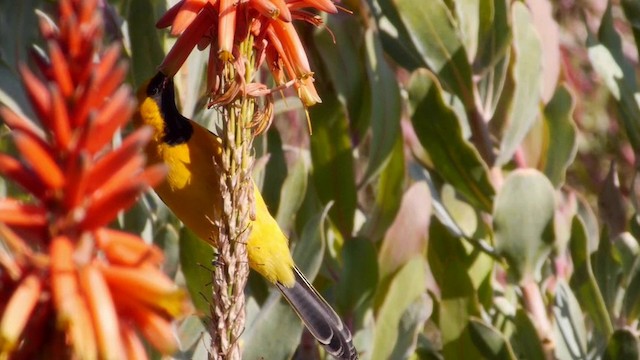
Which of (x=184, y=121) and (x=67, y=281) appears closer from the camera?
(x=67, y=281)

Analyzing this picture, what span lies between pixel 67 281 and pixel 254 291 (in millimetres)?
1952

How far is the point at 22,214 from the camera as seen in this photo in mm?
776

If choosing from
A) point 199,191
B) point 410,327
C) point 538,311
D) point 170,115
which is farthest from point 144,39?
point 538,311

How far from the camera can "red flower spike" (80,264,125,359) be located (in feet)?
2.43

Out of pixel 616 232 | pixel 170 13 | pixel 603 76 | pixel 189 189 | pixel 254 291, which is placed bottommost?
pixel 616 232

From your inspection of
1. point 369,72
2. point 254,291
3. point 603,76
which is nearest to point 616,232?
point 603,76

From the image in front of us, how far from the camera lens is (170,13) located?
1545mm

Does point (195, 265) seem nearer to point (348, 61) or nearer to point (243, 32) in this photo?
point (348, 61)

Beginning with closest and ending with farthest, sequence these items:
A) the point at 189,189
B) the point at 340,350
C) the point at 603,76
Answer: the point at 340,350 < the point at 189,189 < the point at 603,76

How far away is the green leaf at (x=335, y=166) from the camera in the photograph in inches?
103

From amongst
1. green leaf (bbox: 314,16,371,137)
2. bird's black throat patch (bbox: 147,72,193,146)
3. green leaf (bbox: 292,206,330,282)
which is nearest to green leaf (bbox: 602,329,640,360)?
green leaf (bbox: 292,206,330,282)

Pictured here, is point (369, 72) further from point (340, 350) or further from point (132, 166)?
point (132, 166)

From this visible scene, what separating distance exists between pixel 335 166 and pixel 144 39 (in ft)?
1.89

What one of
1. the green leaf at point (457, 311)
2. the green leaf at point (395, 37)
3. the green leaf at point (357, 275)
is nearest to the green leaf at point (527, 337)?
the green leaf at point (457, 311)
